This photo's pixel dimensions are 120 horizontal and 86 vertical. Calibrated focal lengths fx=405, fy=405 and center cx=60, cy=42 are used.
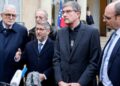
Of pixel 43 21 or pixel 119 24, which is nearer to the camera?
pixel 119 24

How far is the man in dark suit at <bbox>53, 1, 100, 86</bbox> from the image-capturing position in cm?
504

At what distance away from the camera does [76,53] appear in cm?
505

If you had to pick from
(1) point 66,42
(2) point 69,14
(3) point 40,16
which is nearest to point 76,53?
(1) point 66,42

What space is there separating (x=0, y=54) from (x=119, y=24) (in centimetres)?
193

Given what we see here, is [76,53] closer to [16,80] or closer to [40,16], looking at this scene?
[16,80]

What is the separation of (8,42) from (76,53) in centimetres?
111

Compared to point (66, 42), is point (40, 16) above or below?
above

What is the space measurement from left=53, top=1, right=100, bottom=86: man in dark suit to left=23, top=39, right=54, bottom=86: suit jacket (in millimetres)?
331

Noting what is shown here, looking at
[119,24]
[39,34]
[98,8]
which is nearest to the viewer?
[119,24]

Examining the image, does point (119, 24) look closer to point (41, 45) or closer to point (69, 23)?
point (69, 23)

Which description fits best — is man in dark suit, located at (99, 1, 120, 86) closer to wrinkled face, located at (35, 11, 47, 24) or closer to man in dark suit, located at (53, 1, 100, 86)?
man in dark suit, located at (53, 1, 100, 86)

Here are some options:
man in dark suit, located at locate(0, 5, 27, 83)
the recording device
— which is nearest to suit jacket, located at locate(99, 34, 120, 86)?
the recording device

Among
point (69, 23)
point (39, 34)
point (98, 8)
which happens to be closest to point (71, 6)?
point (69, 23)

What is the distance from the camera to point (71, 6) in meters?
5.07
